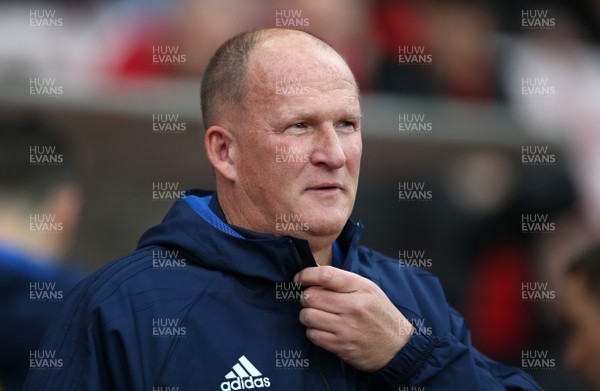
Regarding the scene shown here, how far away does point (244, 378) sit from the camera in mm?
2820

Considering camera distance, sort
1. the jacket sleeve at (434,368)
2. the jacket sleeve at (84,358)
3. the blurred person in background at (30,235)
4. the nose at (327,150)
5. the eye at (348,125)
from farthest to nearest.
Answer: the blurred person in background at (30,235), the eye at (348,125), the nose at (327,150), the jacket sleeve at (434,368), the jacket sleeve at (84,358)

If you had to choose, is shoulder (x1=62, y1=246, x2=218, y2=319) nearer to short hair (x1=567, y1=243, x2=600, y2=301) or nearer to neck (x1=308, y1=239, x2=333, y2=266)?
neck (x1=308, y1=239, x2=333, y2=266)

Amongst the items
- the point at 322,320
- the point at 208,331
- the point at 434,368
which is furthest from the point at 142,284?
the point at 434,368

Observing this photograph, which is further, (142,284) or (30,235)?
(30,235)

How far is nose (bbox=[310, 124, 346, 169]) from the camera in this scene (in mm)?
3072

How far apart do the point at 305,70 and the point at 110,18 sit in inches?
140

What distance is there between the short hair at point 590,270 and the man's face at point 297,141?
1.81 meters

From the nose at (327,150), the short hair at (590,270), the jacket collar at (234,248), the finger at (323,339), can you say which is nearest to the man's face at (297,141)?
the nose at (327,150)

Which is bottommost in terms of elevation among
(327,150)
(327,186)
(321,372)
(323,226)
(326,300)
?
(321,372)

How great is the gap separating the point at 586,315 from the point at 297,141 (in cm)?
206

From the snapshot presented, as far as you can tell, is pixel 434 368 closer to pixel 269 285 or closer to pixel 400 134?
pixel 269 285

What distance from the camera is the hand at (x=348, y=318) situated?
9.45 feet

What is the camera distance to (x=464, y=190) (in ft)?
21.4

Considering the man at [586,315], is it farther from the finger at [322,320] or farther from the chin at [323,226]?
the finger at [322,320]
